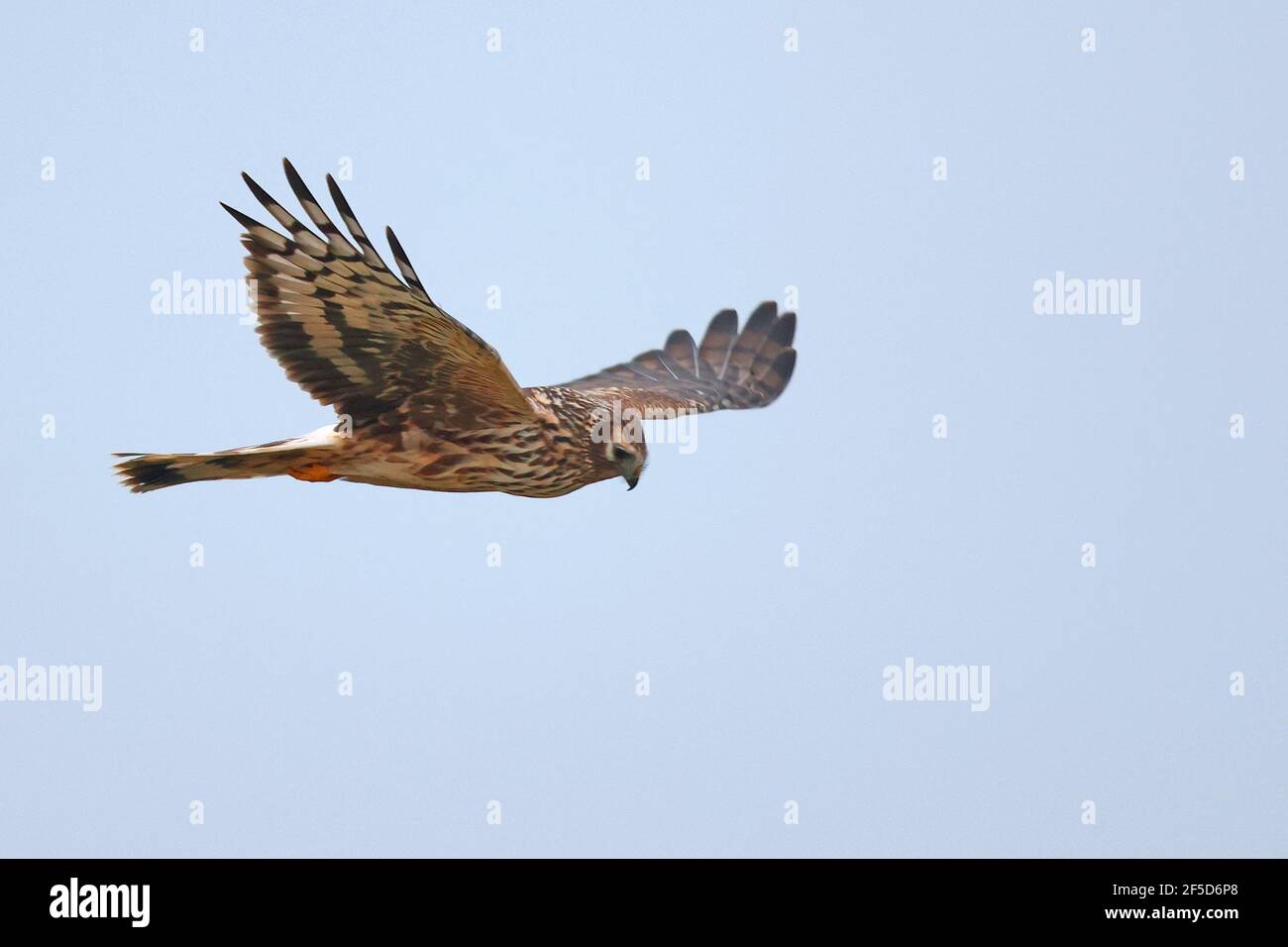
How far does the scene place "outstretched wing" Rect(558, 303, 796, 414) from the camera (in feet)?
42.2

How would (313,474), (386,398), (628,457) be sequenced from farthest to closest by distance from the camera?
(628,457)
(313,474)
(386,398)

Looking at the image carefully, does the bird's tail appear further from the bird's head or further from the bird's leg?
the bird's head

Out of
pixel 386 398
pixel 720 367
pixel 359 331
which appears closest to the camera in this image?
pixel 359 331

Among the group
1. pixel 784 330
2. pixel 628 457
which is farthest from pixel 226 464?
pixel 784 330

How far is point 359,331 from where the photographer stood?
8.67m

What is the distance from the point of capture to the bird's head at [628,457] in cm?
963

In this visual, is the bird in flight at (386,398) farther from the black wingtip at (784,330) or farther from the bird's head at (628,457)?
the black wingtip at (784,330)

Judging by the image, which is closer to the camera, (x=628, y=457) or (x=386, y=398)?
(x=386, y=398)

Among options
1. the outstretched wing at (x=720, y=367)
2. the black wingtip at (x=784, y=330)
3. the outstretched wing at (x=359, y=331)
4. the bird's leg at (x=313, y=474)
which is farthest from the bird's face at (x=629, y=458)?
the black wingtip at (x=784, y=330)

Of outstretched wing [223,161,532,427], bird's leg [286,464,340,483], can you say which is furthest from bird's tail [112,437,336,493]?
outstretched wing [223,161,532,427]

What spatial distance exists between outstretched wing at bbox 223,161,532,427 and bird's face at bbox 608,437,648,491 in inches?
25.1

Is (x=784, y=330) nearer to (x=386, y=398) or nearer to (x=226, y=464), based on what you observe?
(x=386, y=398)

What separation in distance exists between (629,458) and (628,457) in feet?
0.04
